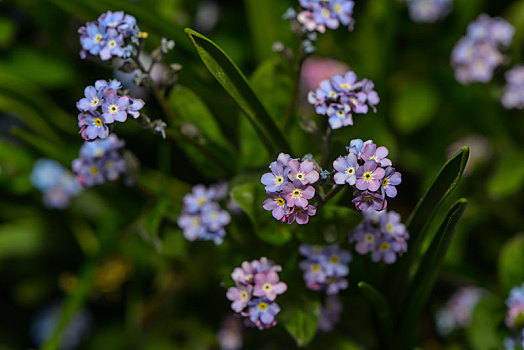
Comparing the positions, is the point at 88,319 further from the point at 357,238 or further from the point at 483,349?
the point at 483,349

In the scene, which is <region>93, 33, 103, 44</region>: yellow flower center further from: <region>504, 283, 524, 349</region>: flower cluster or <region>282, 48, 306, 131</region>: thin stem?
<region>504, 283, 524, 349</region>: flower cluster

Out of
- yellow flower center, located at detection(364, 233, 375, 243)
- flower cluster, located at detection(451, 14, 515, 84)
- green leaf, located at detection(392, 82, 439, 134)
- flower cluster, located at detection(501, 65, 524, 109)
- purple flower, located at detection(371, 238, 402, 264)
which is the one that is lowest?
green leaf, located at detection(392, 82, 439, 134)

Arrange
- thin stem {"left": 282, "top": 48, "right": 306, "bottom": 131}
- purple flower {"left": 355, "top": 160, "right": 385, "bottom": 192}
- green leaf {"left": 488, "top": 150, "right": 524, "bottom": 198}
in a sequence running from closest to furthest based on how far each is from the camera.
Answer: purple flower {"left": 355, "top": 160, "right": 385, "bottom": 192} < thin stem {"left": 282, "top": 48, "right": 306, "bottom": 131} < green leaf {"left": 488, "top": 150, "right": 524, "bottom": 198}

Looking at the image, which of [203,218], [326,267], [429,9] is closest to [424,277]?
[326,267]

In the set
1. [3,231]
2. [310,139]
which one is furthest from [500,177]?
[3,231]

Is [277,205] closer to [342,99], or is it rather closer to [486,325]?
[342,99]

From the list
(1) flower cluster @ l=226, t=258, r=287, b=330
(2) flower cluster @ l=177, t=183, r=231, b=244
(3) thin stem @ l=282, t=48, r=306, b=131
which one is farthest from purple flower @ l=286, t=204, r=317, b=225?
(3) thin stem @ l=282, t=48, r=306, b=131

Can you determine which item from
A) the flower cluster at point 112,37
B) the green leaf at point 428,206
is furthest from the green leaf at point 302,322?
the flower cluster at point 112,37
